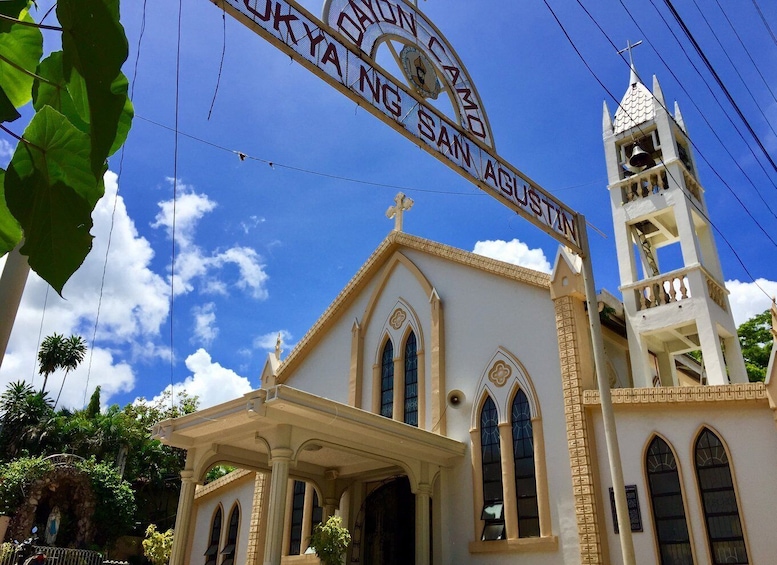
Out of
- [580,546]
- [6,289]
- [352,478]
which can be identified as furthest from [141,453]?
[6,289]

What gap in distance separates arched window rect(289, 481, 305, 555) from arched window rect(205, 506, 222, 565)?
232cm

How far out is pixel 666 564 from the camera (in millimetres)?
10930

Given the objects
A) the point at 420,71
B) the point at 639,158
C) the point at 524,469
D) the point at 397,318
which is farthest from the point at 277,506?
the point at 639,158

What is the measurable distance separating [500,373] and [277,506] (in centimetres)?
574

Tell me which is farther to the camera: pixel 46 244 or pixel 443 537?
pixel 443 537

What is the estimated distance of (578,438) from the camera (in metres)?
12.4

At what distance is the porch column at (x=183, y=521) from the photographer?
11.5 metres

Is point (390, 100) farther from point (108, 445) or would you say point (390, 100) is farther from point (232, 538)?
point (108, 445)

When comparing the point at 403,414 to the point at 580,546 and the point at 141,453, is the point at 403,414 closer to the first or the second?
the point at 580,546

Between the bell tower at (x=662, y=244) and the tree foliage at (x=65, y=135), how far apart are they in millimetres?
12965

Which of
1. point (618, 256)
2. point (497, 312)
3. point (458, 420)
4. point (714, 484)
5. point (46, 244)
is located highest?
point (618, 256)

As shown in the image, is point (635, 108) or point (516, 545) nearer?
point (516, 545)

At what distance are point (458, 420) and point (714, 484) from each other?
520cm

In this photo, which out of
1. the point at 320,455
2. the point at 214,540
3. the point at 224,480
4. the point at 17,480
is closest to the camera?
the point at 320,455
